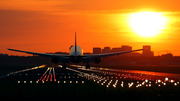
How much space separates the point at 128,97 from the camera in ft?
125

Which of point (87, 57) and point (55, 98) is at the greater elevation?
point (87, 57)

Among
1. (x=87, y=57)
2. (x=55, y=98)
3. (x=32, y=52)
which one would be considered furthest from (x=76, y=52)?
(x=55, y=98)

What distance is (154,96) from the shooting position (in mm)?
39812

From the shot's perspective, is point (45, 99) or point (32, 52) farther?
point (32, 52)

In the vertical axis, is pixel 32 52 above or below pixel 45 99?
above

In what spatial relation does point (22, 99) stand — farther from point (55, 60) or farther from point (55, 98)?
point (55, 60)

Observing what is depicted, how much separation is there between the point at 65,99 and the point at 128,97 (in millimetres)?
8681

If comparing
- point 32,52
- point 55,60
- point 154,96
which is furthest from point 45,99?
point 32,52

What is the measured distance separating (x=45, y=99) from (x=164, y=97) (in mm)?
16595

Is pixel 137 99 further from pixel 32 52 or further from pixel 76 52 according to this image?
pixel 32 52

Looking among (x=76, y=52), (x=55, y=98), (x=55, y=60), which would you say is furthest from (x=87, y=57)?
(x=55, y=98)

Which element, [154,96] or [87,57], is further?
[87,57]

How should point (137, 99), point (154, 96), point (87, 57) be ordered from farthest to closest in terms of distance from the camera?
point (87, 57), point (154, 96), point (137, 99)

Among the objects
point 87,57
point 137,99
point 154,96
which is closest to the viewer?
point 137,99
